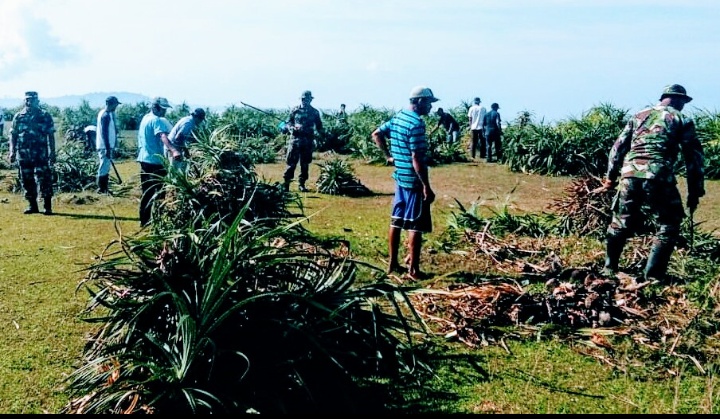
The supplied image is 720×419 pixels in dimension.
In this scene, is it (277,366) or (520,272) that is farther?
(520,272)

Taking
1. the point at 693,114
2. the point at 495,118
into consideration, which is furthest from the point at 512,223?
the point at 693,114

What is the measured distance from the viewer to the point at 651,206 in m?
6.55

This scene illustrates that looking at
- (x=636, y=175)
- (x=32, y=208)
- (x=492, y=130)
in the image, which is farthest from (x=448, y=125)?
(x=636, y=175)

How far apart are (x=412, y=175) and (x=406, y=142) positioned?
1.08ft

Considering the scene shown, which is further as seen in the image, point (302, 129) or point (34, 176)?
point (302, 129)

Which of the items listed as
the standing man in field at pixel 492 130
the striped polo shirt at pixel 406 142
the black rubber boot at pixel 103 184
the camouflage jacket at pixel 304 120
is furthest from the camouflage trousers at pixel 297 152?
the standing man in field at pixel 492 130

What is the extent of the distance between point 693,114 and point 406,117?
554 inches

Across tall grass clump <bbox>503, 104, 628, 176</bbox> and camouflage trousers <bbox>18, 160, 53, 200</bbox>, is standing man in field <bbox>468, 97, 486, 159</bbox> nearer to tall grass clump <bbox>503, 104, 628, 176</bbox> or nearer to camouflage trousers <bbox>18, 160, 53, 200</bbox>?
tall grass clump <bbox>503, 104, 628, 176</bbox>

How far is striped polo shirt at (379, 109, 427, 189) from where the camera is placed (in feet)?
21.9

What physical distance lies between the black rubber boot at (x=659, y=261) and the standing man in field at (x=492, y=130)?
37.4 feet

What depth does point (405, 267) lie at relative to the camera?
7.28m

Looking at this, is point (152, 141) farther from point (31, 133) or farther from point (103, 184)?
point (103, 184)

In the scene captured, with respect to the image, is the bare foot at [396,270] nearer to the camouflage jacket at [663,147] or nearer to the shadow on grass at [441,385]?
the shadow on grass at [441,385]

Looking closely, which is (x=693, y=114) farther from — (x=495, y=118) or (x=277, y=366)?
(x=277, y=366)
